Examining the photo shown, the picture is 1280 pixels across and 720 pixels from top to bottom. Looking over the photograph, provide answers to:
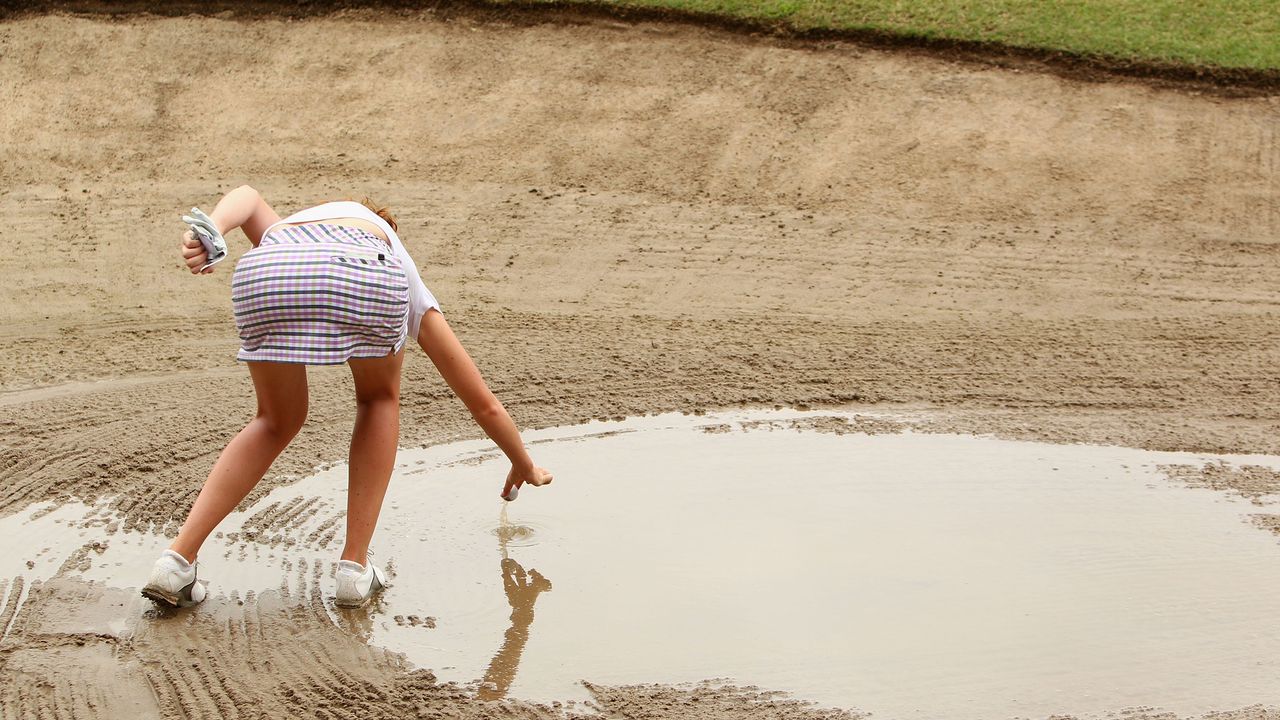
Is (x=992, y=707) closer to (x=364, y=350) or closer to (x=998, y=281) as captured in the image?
(x=364, y=350)

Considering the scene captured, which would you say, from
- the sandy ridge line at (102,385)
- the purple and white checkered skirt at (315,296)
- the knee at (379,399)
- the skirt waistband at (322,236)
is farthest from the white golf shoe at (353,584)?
the sandy ridge line at (102,385)

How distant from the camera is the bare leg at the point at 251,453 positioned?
3.97 meters

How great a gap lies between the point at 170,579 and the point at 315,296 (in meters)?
1.01

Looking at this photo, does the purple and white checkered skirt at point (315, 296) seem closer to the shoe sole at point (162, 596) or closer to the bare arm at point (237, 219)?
the bare arm at point (237, 219)

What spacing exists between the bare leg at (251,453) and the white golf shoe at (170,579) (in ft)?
0.09

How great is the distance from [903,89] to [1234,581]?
4.53m

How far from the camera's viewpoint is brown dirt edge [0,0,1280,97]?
8297 mm

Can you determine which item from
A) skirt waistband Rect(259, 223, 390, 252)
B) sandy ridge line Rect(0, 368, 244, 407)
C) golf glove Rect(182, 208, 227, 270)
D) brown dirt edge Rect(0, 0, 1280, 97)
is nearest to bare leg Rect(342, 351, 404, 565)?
skirt waistband Rect(259, 223, 390, 252)

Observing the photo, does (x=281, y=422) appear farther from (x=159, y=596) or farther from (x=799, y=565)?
(x=799, y=565)

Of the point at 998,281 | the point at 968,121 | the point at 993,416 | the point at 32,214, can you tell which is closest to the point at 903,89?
the point at 968,121

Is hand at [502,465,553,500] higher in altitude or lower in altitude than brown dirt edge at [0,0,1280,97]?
lower

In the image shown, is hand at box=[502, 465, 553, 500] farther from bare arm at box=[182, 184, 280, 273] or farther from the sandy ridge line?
the sandy ridge line

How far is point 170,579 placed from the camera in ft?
13.0

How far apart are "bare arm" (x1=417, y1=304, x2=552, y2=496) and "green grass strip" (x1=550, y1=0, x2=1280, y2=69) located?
5225 mm
